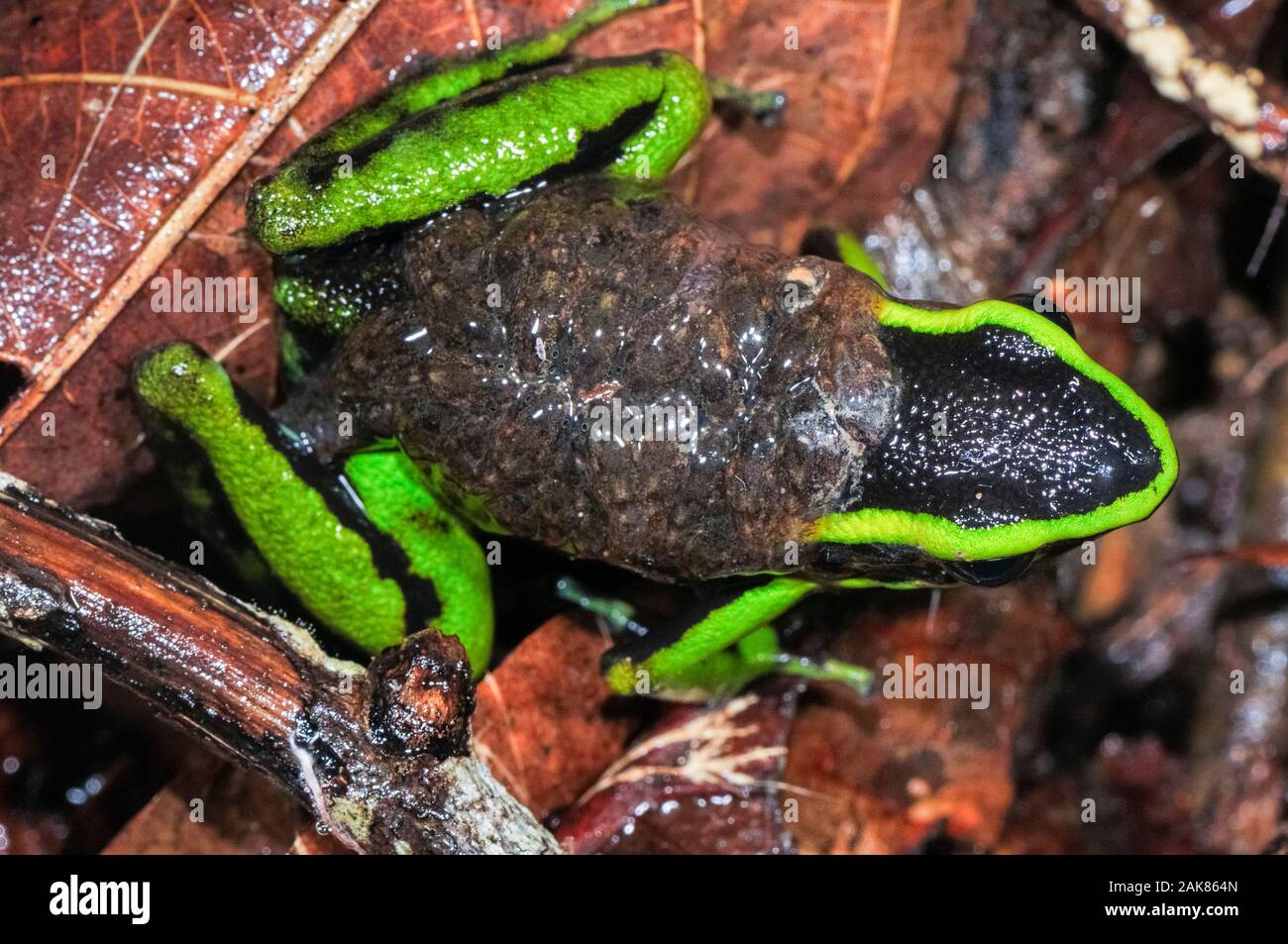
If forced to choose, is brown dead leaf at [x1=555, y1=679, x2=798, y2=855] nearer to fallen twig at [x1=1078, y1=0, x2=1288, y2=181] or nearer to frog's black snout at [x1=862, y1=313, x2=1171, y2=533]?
frog's black snout at [x1=862, y1=313, x2=1171, y2=533]

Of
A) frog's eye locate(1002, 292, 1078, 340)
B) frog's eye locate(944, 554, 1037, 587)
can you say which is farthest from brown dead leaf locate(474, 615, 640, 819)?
frog's eye locate(1002, 292, 1078, 340)

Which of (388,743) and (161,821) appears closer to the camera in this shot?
(388,743)

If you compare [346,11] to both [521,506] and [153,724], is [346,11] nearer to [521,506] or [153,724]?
[521,506]

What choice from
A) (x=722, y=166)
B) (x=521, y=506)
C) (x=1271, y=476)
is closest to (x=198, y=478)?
(x=521, y=506)

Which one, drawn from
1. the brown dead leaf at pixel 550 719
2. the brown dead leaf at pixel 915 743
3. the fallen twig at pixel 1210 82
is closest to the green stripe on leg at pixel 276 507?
the brown dead leaf at pixel 550 719

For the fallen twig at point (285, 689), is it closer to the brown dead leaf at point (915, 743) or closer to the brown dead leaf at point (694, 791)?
the brown dead leaf at point (694, 791)

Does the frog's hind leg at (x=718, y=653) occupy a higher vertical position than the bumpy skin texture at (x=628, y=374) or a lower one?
lower
